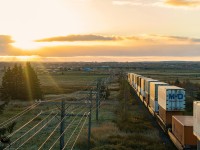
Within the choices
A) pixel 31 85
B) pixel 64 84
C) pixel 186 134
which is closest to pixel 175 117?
pixel 186 134

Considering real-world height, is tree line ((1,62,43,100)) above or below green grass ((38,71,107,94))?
above

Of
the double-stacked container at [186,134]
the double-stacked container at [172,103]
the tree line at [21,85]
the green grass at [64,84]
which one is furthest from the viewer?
the green grass at [64,84]

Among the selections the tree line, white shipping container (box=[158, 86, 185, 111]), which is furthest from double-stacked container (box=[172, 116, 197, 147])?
the tree line

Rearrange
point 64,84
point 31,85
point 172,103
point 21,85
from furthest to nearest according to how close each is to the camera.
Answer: point 64,84 → point 21,85 → point 31,85 → point 172,103

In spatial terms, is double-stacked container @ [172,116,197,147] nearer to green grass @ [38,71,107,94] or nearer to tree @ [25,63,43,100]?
tree @ [25,63,43,100]

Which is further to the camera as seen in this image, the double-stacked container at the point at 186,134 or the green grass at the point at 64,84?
the green grass at the point at 64,84

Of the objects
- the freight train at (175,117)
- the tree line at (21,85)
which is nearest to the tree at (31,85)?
the tree line at (21,85)

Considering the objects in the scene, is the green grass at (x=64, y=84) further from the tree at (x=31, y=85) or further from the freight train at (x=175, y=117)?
the freight train at (x=175, y=117)

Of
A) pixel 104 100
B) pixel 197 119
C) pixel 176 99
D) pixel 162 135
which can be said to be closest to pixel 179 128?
pixel 197 119

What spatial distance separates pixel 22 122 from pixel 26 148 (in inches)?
550

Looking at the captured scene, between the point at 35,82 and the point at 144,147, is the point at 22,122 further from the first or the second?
the point at 35,82

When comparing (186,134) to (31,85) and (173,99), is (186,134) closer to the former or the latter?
(173,99)

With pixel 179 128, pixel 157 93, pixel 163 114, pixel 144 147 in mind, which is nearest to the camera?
pixel 179 128

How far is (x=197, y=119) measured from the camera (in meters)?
16.5
